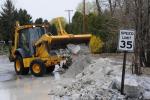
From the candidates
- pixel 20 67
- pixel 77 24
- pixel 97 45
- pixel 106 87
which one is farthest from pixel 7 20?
pixel 106 87

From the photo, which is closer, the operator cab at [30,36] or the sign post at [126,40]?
the sign post at [126,40]

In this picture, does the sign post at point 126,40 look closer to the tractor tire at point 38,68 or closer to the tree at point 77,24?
the tractor tire at point 38,68

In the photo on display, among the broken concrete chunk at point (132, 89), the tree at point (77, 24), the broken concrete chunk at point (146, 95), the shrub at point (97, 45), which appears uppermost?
the tree at point (77, 24)

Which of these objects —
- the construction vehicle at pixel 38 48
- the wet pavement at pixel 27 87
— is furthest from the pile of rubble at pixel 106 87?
the construction vehicle at pixel 38 48

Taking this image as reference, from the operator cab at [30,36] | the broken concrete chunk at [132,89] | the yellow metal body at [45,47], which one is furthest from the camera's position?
the operator cab at [30,36]

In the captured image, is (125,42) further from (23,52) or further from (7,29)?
(7,29)

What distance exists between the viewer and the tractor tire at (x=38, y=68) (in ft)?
85.1

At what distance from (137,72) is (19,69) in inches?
405

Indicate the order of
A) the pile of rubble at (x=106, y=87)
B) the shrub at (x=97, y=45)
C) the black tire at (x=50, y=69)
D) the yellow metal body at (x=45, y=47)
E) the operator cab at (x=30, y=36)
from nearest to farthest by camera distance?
the pile of rubble at (x=106, y=87)
the yellow metal body at (x=45, y=47)
the operator cab at (x=30, y=36)
the black tire at (x=50, y=69)
the shrub at (x=97, y=45)

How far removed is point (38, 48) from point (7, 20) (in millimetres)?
49426

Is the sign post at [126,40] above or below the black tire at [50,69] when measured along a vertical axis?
above

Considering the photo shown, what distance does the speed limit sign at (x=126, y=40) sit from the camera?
16.6 meters

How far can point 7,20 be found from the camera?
Result: 75.0 meters

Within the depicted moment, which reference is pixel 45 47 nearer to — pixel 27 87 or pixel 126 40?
pixel 27 87
